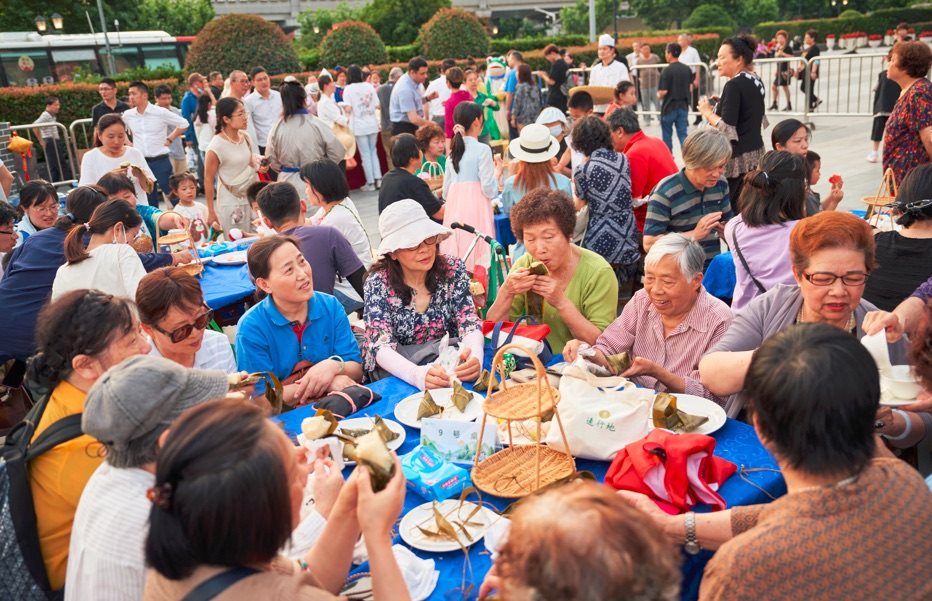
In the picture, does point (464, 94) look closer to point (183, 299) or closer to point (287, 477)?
point (183, 299)

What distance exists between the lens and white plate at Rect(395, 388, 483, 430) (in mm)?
2963

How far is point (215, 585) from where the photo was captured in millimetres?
1634

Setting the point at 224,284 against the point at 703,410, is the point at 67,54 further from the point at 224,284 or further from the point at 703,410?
the point at 703,410

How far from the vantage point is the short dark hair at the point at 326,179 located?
5.59 metres

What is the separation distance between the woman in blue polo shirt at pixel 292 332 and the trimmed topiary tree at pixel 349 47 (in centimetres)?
1611

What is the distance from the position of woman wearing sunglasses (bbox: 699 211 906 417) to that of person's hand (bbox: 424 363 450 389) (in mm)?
1113

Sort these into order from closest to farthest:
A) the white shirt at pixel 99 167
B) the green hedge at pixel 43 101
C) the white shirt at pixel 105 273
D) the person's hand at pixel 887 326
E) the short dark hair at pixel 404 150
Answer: the person's hand at pixel 887 326, the white shirt at pixel 105 273, the short dark hair at pixel 404 150, the white shirt at pixel 99 167, the green hedge at pixel 43 101

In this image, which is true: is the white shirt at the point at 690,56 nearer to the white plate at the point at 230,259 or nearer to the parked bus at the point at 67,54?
the white plate at the point at 230,259

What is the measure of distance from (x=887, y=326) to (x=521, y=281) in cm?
166

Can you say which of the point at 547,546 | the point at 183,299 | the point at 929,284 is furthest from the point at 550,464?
the point at 929,284

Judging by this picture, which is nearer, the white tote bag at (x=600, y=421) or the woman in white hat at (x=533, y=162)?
the white tote bag at (x=600, y=421)

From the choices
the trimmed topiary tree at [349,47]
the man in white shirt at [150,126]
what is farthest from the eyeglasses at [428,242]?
the trimmed topiary tree at [349,47]

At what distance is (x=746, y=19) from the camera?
4934 centimetres

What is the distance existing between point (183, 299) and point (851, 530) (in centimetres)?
276
